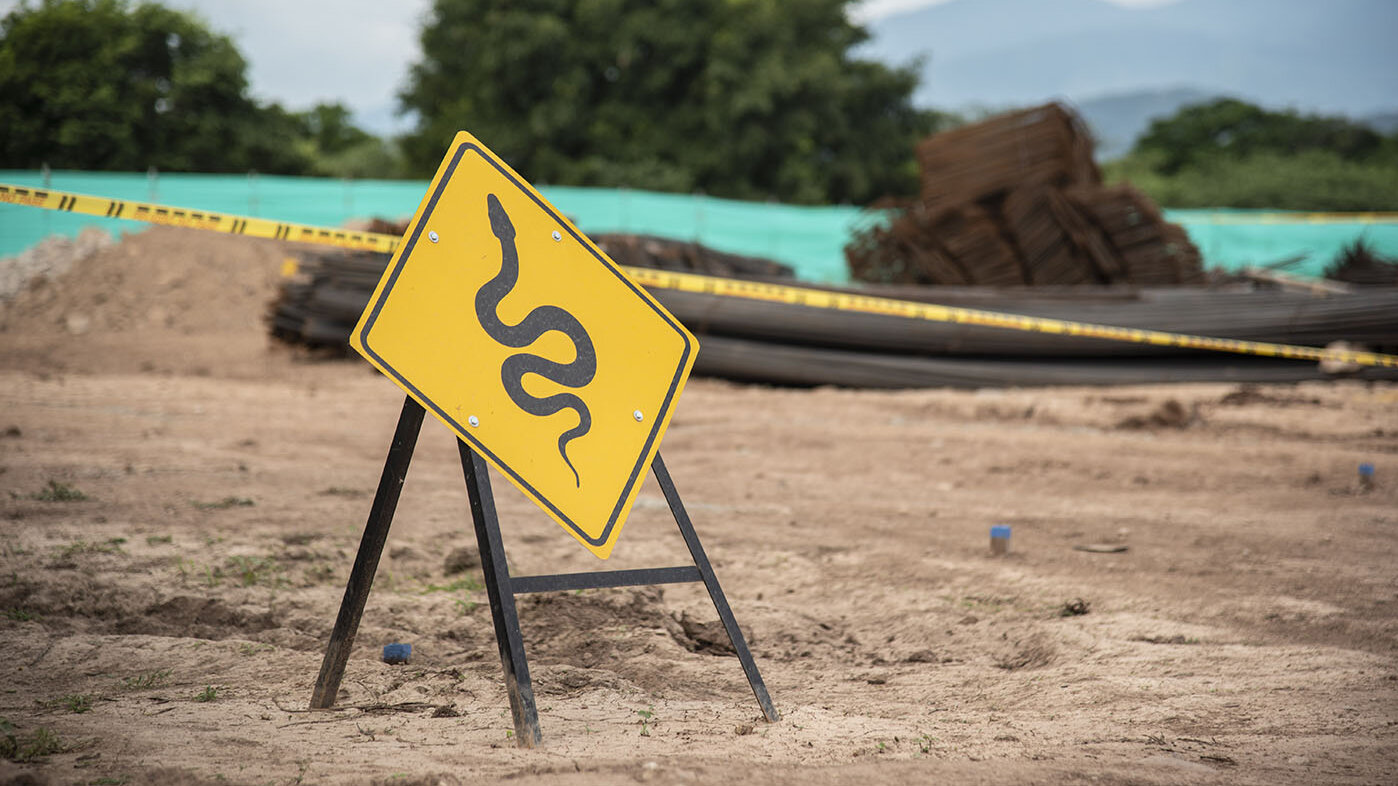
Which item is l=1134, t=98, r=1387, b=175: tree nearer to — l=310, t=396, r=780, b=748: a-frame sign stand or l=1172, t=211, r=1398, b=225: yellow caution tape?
l=1172, t=211, r=1398, b=225: yellow caution tape

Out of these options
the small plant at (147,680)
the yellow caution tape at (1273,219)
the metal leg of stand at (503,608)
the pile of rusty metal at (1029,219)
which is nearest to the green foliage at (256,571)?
the small plant at (147,680)

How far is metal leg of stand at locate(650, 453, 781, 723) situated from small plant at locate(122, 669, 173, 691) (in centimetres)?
141

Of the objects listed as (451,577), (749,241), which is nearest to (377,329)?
(451,577)

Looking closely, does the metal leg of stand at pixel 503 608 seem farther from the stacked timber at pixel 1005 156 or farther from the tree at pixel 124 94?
the stacked timber at pixel 1005 156

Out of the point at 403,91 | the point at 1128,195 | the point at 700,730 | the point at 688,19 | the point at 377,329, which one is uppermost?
the point at 688,19

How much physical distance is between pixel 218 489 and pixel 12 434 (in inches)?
83.9

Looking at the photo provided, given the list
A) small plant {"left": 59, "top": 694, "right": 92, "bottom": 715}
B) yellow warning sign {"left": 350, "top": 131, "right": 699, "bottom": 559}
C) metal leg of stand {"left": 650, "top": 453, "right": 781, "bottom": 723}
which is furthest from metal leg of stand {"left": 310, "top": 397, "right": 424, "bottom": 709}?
metal leg of stand {"left": 650, "top": 453, "right": 781, "bottom": 723}

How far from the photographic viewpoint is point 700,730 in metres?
2.32

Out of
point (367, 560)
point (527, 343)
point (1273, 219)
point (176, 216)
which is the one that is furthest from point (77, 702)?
point (1273, 219)

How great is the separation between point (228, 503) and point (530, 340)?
8.98 ft

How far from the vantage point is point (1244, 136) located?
44094 mm

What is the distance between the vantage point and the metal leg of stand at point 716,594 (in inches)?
95.1

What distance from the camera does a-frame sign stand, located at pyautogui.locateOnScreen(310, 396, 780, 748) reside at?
2.14m

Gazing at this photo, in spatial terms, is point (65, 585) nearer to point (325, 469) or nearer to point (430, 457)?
point (325, 469)
